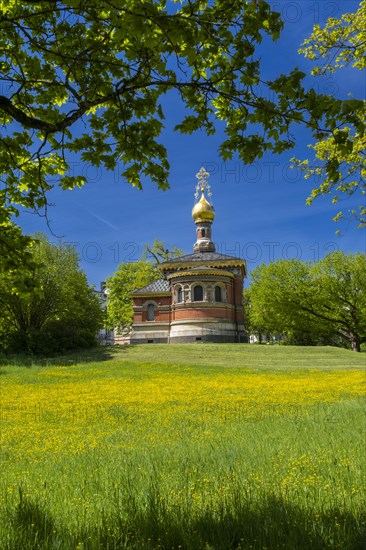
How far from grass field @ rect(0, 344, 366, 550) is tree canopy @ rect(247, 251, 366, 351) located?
3346 centimetres

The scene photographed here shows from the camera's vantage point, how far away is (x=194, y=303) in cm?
4491

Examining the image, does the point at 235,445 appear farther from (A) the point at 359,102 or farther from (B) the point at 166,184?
(A) the point at 359,102

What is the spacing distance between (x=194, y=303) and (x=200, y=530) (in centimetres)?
4112

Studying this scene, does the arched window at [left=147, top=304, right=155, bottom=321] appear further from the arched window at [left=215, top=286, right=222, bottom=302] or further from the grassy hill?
the grassy hill

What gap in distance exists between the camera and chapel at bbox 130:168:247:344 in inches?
1759

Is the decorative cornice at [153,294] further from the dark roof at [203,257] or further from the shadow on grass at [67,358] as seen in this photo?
the shadow on grass at [67,358]

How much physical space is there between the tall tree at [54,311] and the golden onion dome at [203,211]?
56.7ft

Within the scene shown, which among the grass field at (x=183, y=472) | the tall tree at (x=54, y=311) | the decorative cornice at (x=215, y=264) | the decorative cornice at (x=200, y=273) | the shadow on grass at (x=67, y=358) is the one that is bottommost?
the grass field at (x=183, y=472)

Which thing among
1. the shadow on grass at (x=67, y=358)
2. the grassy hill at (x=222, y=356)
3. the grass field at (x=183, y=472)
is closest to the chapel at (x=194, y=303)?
the grassy hill at (x=222, y=356)

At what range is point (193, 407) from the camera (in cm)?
1277

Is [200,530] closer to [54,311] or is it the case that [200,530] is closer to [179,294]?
[54,311]

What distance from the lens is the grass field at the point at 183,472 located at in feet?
12.3

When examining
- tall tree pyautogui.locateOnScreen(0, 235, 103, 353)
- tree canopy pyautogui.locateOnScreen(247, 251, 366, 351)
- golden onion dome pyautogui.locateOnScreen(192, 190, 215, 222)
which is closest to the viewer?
tall tree pyautogui.locateOnScreen(0, 235, 103, 353)

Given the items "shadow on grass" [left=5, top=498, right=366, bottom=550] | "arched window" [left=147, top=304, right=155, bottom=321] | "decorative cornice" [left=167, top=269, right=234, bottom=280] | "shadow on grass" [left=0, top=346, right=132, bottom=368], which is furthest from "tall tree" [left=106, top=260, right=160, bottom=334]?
"shadow on grass" [left=5, top=498, right=366, bottom=550]
